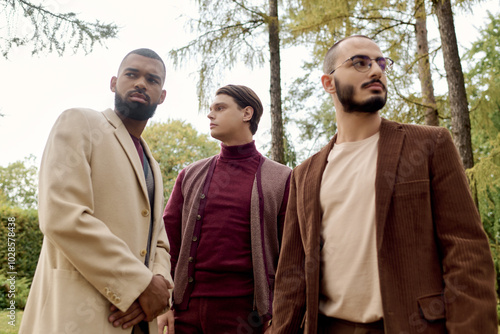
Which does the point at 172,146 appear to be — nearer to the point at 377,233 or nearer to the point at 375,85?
the point at 375,85

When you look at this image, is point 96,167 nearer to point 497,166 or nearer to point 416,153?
point 416,153

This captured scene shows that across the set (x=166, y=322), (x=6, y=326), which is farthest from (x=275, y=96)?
(x=6, y=326)

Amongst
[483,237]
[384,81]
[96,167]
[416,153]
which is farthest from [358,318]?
[96,167]

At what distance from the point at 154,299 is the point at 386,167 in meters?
1.22

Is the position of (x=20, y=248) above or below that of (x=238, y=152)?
below

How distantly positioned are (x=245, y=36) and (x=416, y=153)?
6610mm

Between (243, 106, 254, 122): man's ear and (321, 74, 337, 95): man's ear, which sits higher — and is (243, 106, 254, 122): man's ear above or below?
above

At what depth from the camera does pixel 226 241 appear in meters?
2.81

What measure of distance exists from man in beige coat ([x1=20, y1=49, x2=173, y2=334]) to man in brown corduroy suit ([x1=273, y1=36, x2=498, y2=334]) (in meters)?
0.72

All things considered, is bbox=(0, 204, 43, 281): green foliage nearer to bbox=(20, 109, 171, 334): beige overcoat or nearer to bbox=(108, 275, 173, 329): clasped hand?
bbox=(20, 109, 171, 334): beige overcoat

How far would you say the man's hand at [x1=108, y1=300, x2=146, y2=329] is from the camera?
1944mm

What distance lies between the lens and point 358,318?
1.81 meters

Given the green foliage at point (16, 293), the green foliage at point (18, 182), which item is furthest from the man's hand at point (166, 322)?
the green foliage at point (18, 182)

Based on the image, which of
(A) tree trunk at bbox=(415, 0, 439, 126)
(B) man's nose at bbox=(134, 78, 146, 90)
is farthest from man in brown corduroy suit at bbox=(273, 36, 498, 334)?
(A) tree trunk at bbox=(415, 0, 439, 126)
